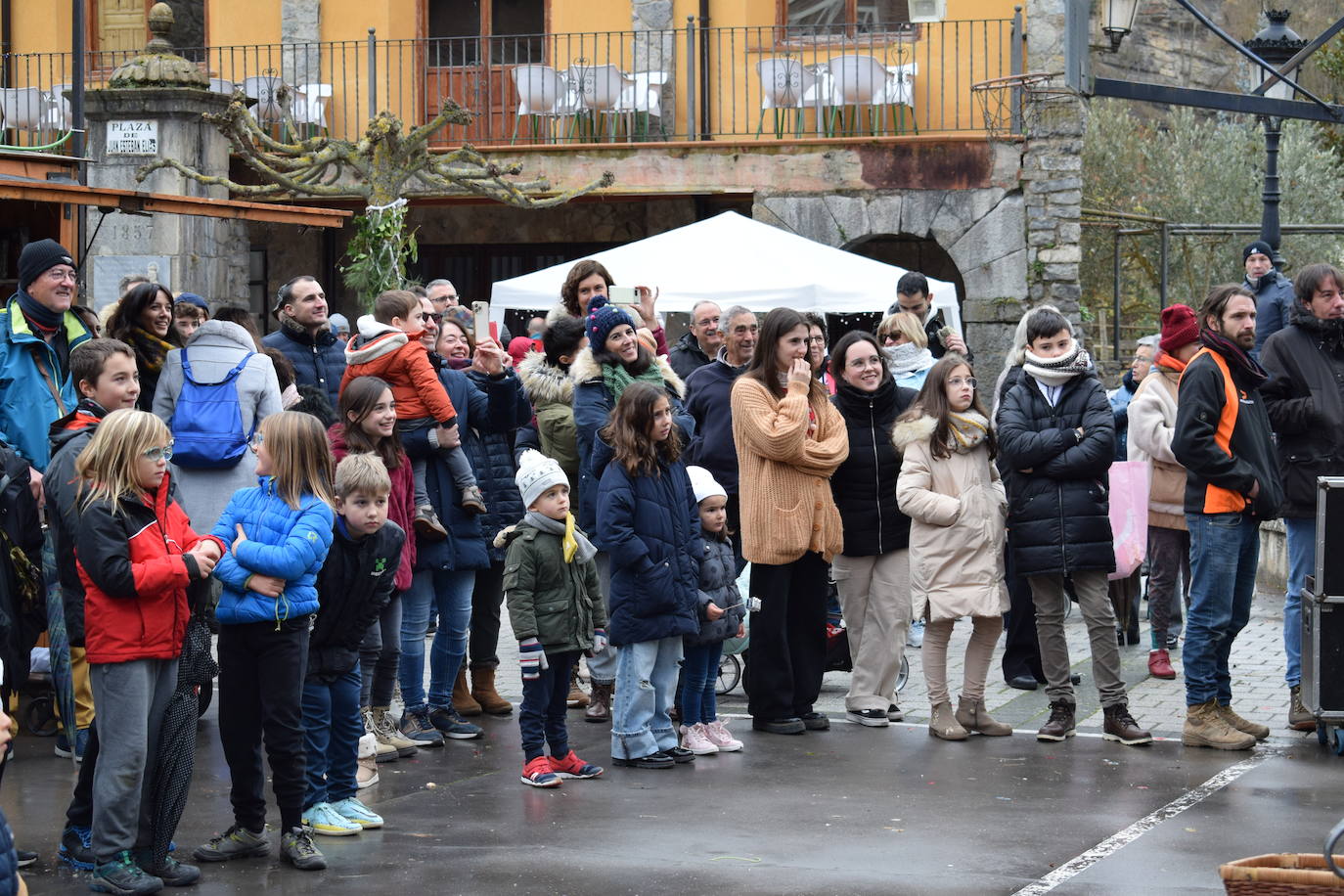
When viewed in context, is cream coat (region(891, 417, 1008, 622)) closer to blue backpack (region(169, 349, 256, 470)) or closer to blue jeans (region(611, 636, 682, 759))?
blue jeans (region(611, 636, 682, 759))

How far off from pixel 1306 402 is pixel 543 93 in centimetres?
1327

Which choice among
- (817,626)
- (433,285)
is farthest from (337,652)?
(433,285)

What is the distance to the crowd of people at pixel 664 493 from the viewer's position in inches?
288

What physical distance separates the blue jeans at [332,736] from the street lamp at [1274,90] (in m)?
9.14

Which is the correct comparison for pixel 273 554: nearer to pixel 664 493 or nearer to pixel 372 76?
pixel 664 493

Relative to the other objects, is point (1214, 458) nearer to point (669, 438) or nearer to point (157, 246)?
point (669, 438)

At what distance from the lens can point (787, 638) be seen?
8539 millimetres

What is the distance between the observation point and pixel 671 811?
686 centimetres

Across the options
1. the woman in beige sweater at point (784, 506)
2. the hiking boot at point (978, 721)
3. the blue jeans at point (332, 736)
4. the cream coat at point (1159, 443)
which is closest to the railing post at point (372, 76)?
the cream coat at point (1159, 443)

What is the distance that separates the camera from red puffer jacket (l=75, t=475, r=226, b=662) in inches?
220

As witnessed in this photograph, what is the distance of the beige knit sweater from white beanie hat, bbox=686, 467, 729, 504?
23 centimetres

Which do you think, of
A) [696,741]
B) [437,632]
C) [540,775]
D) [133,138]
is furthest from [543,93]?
[540,775]

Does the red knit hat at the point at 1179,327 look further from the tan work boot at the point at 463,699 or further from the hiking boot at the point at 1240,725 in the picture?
the tan work boot at the point at 463,699

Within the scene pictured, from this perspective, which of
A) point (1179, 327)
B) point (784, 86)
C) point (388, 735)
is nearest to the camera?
point (388, 735)
